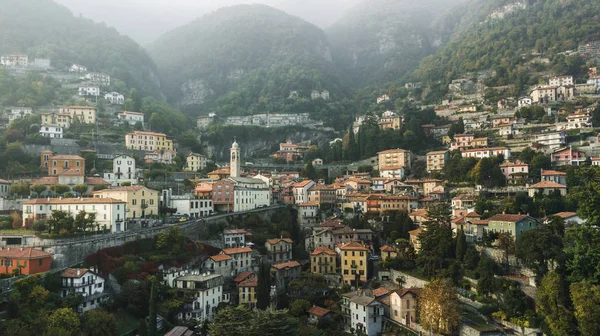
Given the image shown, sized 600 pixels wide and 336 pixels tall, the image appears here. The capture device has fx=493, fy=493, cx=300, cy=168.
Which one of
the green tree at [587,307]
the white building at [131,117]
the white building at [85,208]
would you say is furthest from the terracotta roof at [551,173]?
the white building at [131,117]

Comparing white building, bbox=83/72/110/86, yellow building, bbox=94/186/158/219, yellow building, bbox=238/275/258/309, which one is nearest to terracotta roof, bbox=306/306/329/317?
yellow building, bbox=238/275/258/309

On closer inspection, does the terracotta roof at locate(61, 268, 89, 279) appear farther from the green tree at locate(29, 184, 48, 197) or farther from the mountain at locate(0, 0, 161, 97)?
the mountain at locate(0, 0, 161, 97)

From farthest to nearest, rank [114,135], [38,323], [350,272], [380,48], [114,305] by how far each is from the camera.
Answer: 1. [380,48]
2. [114,135]
3. [350,272]
4. [114,305]
5. [38,323]

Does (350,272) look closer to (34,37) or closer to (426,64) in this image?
(426,64)

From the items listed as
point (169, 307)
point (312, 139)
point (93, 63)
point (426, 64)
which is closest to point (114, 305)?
point (169, 307)

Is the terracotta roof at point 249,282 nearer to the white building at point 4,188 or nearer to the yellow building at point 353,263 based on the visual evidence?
the yellow building at point 353,263
